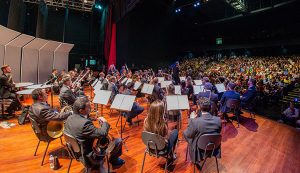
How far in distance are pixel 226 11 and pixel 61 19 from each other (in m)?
15.9

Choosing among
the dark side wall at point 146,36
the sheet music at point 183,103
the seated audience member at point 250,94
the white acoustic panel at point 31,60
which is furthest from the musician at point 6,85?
the dark side wall at point 146,36

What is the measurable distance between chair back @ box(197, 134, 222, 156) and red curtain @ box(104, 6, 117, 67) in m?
15.3

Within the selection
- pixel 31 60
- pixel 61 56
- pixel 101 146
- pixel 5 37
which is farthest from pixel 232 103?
pixel 61 56

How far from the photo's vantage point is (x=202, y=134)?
3.15 metres

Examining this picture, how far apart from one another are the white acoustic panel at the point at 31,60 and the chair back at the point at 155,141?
31.8 feet

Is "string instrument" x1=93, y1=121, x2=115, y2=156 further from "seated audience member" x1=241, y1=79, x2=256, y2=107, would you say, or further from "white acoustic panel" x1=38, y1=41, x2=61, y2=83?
"white acoustic panel" x1=38, y1=41, x2=61, y2=83

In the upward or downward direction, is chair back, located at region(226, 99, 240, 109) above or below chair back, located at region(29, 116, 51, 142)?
above

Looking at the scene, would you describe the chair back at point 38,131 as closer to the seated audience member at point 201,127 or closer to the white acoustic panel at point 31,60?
the seated audience member at point 201,127

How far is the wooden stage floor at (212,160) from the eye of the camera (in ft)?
12.6

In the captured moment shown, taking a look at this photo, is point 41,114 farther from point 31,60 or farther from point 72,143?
point 31,60

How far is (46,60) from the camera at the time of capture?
40.3ft

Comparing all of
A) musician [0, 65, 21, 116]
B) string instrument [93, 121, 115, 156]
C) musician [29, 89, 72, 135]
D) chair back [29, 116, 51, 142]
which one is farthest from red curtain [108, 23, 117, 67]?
string instrument [93, 121, 115, 156]

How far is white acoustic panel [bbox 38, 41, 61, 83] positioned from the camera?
1174cm

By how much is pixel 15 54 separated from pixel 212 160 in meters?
9.87
